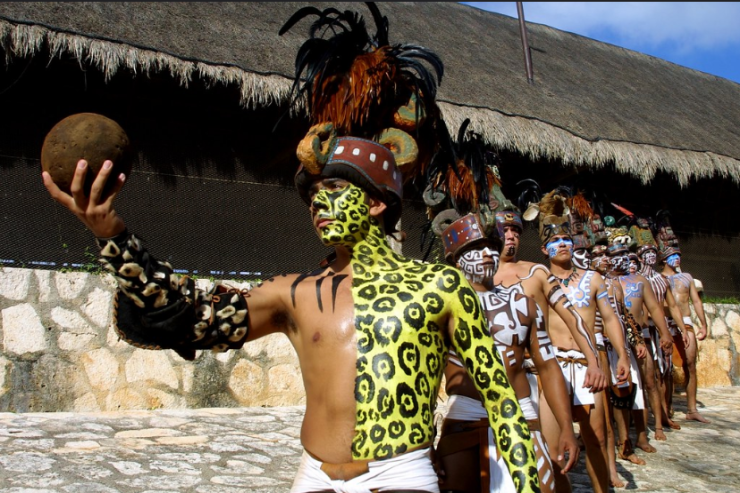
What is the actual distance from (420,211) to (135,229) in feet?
11.5

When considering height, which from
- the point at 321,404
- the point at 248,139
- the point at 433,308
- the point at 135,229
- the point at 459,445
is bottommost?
the point at 459,445

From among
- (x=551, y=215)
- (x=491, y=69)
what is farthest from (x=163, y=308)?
(x=491, y=69)

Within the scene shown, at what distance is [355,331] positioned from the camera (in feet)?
7.96

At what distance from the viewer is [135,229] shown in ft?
23.9

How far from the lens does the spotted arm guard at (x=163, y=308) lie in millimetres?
2096

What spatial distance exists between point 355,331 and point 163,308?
1.99 ft

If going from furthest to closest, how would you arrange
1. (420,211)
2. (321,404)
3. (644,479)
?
(420,211)
(644,479)
(321,404)

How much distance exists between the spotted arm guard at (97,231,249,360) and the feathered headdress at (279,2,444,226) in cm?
66

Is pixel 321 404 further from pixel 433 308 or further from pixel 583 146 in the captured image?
pixel 583 146

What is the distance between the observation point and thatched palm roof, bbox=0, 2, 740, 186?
6980 millimetres

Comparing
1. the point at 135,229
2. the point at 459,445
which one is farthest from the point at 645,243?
the point at 459,445

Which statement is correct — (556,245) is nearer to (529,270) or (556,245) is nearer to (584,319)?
(584,319)

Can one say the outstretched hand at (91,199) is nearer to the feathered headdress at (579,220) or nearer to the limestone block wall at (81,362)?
the limestone block wall at (81,362)

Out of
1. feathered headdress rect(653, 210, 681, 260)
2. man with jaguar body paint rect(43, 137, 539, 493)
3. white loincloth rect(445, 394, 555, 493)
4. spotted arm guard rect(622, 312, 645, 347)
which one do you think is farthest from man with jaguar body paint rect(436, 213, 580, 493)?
feathered headdress rect(653, 210, 681, 260)
